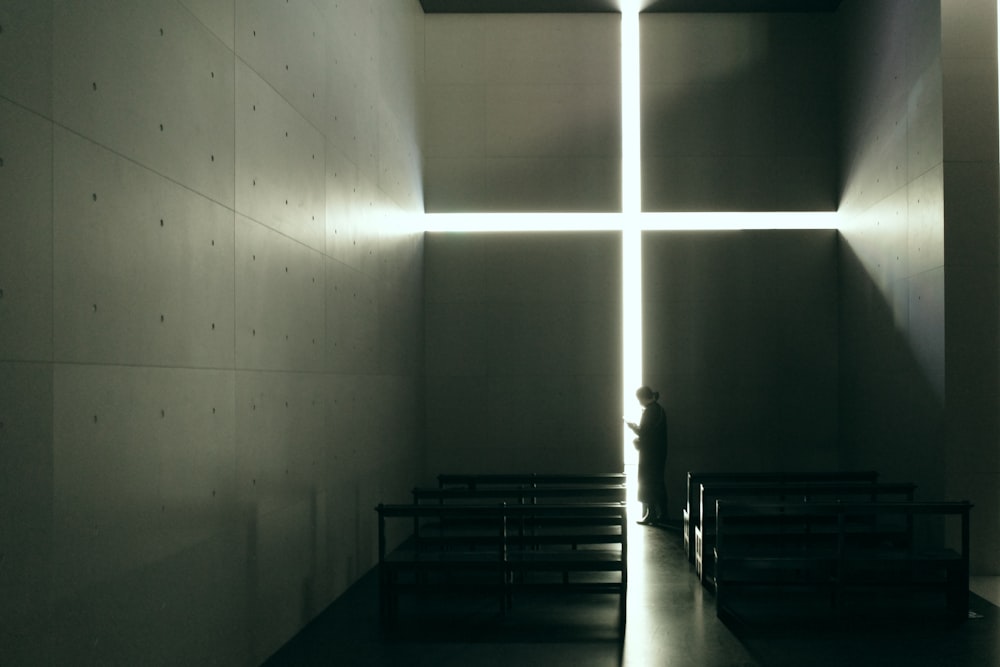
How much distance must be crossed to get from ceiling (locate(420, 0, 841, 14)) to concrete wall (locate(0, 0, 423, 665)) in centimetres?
370

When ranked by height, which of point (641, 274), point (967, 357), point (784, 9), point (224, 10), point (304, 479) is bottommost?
point (304, 479)

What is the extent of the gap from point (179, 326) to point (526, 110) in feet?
25.5

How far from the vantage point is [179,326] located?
4184 mm

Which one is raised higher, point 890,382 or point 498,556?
point 890,382

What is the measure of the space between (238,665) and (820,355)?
26.1ft

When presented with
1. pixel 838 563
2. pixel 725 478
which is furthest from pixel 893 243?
pixel 838 563

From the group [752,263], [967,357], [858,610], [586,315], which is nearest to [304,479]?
[858,610]

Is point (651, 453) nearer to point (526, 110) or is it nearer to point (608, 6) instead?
point (526, 110)

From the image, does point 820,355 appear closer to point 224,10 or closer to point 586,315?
point 586,315

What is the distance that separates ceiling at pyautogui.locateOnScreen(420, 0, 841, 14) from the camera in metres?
11.1

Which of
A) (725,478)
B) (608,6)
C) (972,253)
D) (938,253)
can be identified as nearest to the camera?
(972,253)

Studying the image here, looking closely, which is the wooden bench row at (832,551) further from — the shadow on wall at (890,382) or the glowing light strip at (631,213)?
the glowing light strip at (631,213)

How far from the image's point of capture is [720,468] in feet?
36.9

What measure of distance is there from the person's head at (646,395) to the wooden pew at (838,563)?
2.91 m
